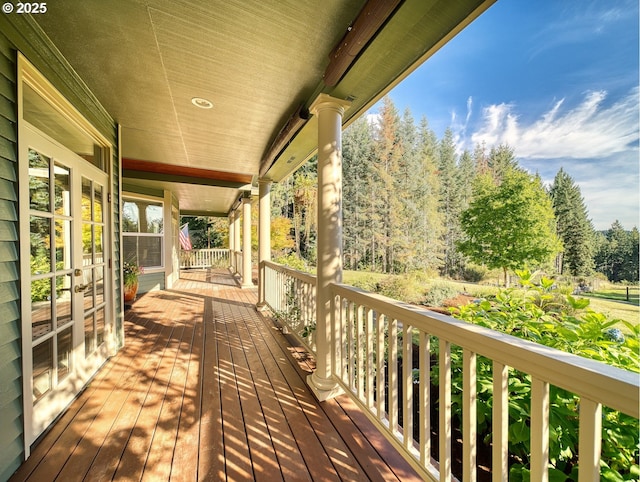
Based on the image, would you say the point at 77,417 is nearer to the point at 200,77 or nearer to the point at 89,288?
the point at 89,288

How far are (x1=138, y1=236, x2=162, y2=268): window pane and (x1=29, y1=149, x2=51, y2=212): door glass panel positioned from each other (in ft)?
16.7

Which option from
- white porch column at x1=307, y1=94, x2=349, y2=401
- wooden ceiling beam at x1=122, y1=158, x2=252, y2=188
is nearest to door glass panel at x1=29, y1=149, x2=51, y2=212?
white porch column at x1=307, y1=94, x2=349, y2=401

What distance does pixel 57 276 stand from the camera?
203 centimetres

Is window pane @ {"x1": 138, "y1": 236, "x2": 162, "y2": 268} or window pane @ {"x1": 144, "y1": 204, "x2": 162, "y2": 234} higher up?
window pane @ {"x1": 144, "y1": 204, "x2": 162, "y2": 234}

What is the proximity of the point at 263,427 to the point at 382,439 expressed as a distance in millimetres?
792

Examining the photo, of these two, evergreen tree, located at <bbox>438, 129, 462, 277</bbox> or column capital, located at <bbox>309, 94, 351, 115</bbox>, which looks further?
evergreen tree, located at <bbox>438, 129, 462, 277</bbox>

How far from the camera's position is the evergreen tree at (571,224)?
15.0 metres

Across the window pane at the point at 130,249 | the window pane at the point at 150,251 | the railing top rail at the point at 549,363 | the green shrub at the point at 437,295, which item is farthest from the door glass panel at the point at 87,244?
the green shrub at the point at 437,295

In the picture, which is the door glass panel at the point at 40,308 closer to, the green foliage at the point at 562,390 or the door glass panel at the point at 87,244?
the door glass panel at the point at 87,244

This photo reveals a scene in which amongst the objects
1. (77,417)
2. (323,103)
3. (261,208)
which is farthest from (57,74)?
(261,208)

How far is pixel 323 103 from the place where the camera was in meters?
2.20

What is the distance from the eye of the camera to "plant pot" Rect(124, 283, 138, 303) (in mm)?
5375

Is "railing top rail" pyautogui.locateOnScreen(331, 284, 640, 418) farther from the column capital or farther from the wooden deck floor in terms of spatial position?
the column capital

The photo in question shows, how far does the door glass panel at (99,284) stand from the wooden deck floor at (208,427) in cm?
67
